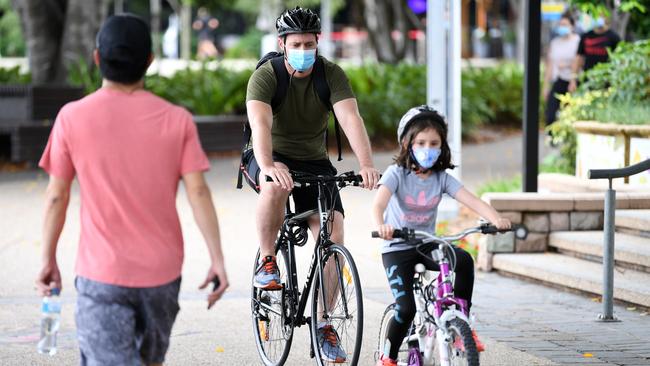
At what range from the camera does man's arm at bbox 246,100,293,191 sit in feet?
19.2

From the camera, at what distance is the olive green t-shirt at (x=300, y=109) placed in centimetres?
632

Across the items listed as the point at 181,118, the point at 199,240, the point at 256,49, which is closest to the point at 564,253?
the point at 199,240

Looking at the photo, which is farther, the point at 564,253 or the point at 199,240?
the point at 199,240

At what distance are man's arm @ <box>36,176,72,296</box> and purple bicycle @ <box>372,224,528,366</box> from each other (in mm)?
1450

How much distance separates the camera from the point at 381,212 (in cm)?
552

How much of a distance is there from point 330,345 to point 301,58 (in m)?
Result: 1.41

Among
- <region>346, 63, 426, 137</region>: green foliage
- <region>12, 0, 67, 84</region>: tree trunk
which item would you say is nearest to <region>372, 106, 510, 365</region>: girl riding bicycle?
<region>346, 63, 426, 137</region>: green foliage

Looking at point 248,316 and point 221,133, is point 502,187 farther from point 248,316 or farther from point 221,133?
point 221,133

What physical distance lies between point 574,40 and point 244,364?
996cm

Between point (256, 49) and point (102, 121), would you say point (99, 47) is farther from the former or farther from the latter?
point (256, 49)

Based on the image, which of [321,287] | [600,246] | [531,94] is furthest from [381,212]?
[531,94]

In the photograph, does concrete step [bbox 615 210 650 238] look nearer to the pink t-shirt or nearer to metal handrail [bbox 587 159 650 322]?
metal handrail [bbox 587 159 650 322]

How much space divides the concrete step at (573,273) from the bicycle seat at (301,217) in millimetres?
2804

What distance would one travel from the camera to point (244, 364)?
6809 mm
